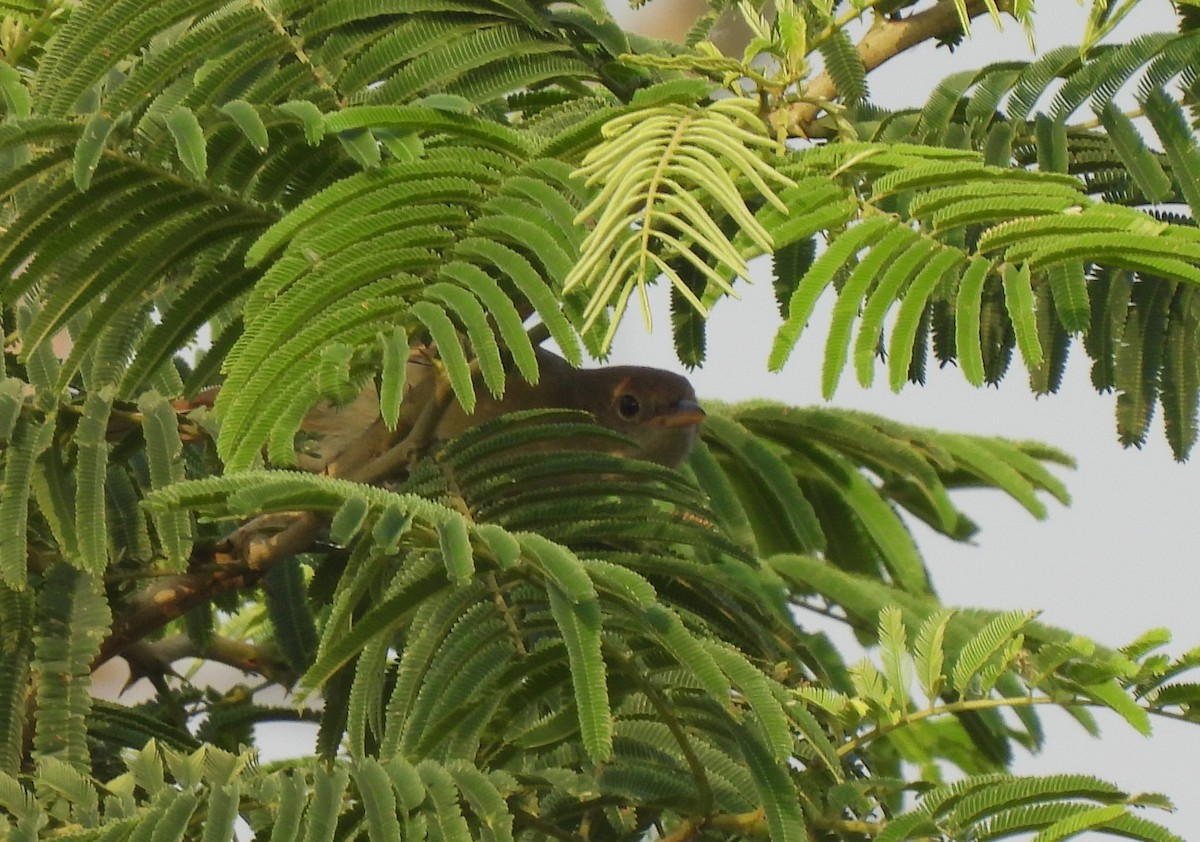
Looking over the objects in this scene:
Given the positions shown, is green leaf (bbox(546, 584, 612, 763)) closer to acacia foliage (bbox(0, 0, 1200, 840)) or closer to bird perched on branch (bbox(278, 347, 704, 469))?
acacia foliage (bbox(0, 0, 1200, 840))

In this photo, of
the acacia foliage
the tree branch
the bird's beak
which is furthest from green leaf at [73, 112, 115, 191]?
the bird's beak

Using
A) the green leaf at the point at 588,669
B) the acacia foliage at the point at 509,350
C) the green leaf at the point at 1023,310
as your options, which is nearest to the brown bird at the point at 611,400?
the acacia foliage at the point at 509,350

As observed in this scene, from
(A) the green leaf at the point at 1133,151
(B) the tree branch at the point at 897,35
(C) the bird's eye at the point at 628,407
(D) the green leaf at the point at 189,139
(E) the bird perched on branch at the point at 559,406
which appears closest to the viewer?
(D) the green leaf at the point at 189,139

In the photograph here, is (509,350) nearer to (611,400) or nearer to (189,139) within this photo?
(189,139)

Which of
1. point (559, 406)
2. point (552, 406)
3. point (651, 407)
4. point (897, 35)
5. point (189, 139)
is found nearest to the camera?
point (189, 139)

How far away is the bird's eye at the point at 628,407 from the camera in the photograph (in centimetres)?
372

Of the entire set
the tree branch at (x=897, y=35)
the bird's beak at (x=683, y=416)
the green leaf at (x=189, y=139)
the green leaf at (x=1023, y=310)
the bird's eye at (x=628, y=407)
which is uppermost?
the bird's eye at (x=628, y=407)

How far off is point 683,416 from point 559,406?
16.5 inches

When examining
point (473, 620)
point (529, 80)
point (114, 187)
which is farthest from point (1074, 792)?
point (114, 187)

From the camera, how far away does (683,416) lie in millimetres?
3057

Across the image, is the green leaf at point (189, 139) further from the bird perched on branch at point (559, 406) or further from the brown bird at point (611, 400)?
the brown bird at point (611, 400)

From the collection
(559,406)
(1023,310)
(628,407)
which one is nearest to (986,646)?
(1023,310)

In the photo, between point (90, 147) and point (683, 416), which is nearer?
point (90, 147)

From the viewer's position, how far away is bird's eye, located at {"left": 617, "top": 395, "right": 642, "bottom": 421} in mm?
3725
